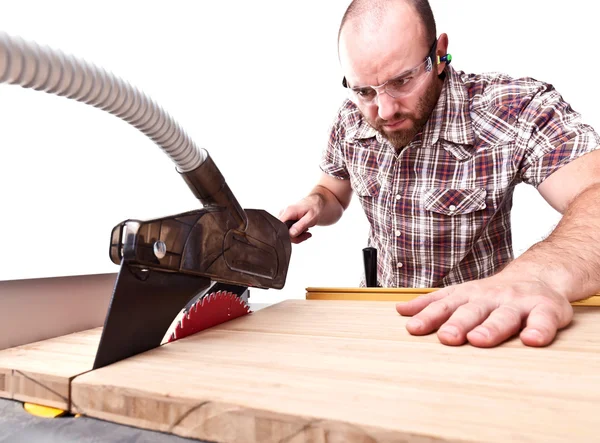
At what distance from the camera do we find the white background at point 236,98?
62.2 inches

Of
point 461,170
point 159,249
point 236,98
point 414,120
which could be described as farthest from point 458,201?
point 236,98

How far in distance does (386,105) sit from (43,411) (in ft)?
3.99

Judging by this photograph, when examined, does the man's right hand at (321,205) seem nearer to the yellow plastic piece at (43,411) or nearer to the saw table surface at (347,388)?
the saw table surface at (347,388)

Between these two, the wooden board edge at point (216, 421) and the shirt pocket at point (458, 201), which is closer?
the wooden board edge at point (216, 421)

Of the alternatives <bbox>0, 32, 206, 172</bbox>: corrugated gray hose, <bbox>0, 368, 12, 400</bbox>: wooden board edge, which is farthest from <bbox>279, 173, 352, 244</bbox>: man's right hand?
<bbox>0, 368, 12, 400</bbox>: wooden board edge

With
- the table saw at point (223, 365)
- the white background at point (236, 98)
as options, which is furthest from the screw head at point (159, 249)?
the white background at point (236, 98)

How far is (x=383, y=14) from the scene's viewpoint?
1.32m

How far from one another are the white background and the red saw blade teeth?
75 cm

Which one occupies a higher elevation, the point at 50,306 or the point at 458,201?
the point at 458,201

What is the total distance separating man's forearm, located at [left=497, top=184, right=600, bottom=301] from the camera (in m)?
0.73

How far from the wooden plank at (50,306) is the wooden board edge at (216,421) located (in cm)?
27

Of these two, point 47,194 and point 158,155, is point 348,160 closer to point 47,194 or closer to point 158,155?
point 158,155

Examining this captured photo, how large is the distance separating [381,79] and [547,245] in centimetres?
71

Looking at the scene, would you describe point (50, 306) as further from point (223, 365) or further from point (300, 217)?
point (300, 217)
